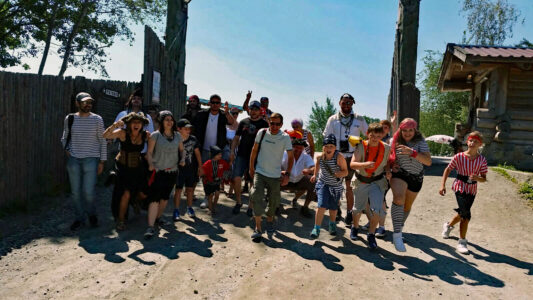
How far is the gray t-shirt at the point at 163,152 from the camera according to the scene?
5.29m

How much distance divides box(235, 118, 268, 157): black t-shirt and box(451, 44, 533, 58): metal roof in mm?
6908

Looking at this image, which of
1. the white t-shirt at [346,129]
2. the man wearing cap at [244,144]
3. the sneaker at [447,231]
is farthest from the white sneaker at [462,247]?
the man wearing cap at [244,144]

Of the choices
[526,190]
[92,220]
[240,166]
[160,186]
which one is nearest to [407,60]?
[526,190]

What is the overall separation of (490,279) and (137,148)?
476 centimetres

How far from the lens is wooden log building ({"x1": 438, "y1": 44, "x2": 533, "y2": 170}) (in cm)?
1007

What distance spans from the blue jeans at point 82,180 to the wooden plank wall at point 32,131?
137cm

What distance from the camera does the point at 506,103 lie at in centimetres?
1073

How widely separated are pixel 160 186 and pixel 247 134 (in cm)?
186

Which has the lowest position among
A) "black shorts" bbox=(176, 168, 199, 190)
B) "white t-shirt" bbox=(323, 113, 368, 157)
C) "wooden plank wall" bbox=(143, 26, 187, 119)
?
"black shorts" bbox=(176, 168, 199, 190)

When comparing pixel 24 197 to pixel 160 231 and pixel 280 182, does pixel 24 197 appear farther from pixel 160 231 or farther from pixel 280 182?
pixel 280 182

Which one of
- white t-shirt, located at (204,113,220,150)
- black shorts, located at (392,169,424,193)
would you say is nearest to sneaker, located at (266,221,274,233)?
white t-shirt, located at (204,113,220,150)

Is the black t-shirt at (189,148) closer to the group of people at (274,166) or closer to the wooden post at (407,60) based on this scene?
the group of people at (274,166)

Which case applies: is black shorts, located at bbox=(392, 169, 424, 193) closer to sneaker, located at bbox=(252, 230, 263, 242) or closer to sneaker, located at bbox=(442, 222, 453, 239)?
sneaker, located at bbox=(442, 222, 453, 239)

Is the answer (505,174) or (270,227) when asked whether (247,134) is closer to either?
(270,227)
